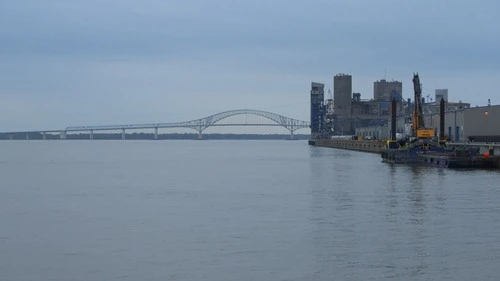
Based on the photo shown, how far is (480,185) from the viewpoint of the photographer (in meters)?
44.3

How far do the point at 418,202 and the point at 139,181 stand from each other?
A: 2154cm

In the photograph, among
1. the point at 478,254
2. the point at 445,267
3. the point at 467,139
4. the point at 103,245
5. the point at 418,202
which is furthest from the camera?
the point at 467,139

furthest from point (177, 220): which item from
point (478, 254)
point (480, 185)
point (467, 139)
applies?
point (467, 139)

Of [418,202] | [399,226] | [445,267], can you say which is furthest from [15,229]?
[418,202]

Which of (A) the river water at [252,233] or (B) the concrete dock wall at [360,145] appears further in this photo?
(B) the concrete dock wall at [360,145]

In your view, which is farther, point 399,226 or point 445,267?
point 399,226

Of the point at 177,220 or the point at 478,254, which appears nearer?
the point at 478,254

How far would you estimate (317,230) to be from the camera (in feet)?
81.8

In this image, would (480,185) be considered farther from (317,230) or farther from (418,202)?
(317,230)

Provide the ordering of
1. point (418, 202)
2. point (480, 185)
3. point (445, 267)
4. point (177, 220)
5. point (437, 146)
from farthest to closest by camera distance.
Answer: point (437, 146), point (480, 185), point (418, 202), point (177, 220), point (445, 267)

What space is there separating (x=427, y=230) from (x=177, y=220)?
8.57 meters

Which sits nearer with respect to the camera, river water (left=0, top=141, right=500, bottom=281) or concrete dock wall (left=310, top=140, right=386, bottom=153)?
river water (left=0, top=141, right=500, bottom=281)

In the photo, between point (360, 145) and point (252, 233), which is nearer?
point (252, 233)

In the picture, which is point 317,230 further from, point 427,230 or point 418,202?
point 418,202
